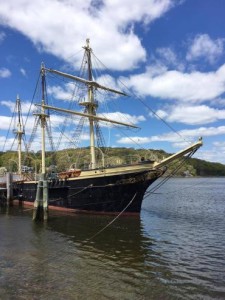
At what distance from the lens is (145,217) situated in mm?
31453

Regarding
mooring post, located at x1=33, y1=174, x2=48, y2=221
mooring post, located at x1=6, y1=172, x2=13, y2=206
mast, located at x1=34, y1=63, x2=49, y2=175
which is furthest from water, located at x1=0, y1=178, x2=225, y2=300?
mooring post, located at x1=6, y1=172, x2=13, y2=206

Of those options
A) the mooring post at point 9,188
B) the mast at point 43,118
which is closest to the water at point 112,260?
the mast at point 43,118

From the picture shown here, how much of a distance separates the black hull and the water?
8.53 ft

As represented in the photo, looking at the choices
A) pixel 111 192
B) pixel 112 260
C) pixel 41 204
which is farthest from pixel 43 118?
pixel 112 260

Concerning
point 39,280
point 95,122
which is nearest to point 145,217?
point 95,122

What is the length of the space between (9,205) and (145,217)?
17859 mm

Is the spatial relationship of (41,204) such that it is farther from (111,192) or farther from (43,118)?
(43,118)

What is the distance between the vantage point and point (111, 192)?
29.7 m

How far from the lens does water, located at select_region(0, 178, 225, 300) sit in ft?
40.8

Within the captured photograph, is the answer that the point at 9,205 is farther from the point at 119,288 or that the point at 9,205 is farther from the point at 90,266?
the point at 119,288

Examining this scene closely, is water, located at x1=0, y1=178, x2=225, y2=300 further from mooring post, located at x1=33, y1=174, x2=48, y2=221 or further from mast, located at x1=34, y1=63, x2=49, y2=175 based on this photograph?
mast, located at x1=34, y1=63, x2=49, y2=175

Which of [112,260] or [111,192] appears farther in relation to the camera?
[111,192]

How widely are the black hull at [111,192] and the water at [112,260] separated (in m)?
2.60

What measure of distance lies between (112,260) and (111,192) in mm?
13472
